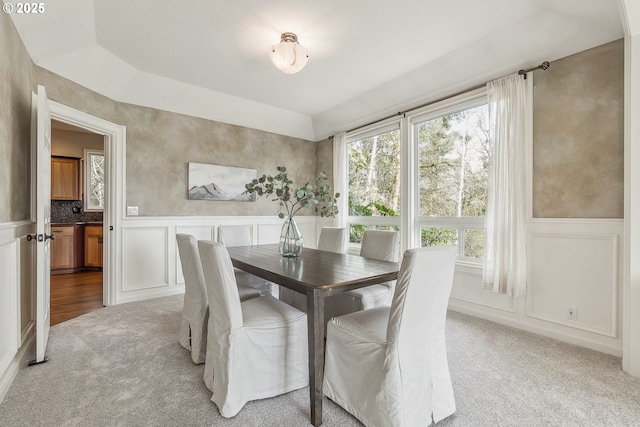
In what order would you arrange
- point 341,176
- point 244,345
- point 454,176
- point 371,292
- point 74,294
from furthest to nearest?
point 341,176, point 74,294, point 454,176, point 371,292, point 244,345

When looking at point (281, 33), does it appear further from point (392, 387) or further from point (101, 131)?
point (392, 387)

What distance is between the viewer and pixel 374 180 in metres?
4.50

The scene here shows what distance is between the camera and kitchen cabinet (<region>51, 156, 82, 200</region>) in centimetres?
535

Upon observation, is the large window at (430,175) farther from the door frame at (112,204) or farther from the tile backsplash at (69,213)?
the tile backsplash at (69,213)

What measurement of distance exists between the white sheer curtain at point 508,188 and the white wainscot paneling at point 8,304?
3.79 meters

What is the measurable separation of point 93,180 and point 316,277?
5904 millimetres

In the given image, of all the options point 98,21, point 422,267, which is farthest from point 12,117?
point 422,267

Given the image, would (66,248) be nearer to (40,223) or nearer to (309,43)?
(40,223)

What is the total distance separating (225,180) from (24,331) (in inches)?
106

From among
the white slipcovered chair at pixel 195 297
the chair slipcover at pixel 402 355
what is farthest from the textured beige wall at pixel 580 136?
the white slipcovered chair at pixel 195 297

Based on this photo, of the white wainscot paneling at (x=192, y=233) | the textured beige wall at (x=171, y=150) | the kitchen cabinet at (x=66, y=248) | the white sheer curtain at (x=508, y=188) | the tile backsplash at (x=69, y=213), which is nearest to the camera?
the white sheer curtain at (x=508, y=188)

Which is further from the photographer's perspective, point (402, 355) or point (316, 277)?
point (316, 277)

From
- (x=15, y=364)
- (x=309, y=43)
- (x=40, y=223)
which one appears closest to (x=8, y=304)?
(x=15, y=364)

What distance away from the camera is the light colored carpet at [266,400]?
1.56 m
